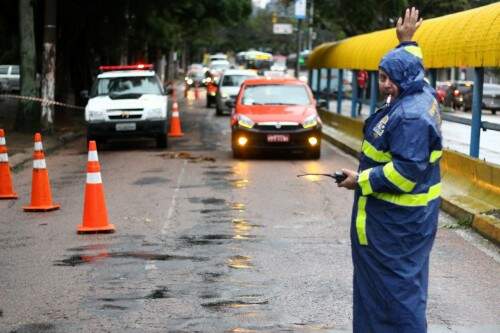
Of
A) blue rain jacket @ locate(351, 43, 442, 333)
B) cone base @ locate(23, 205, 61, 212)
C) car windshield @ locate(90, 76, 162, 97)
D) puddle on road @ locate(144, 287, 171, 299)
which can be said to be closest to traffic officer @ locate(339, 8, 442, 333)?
blue rain jacket @ locate(351, 43, 442, 333)

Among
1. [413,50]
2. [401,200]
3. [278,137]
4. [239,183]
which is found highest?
[413,50]

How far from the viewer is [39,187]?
11836mm

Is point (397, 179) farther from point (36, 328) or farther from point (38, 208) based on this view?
point (38, 208)

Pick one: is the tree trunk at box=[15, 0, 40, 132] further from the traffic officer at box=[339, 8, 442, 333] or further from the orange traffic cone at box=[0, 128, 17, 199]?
the traffic officer at box=[339, 8, 442, 333]

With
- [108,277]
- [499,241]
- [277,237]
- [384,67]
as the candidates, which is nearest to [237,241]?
[277,237]

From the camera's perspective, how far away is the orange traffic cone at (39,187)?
11727mm

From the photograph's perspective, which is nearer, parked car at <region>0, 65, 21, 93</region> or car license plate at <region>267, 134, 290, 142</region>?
car license plate at <region>267, 134, 290, 142</region>

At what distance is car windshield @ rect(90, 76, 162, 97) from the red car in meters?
3.03

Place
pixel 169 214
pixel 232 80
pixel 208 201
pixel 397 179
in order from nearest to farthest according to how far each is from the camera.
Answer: pixel 397 179, pixel 169 214, pixel 208 201, pixel 232 80

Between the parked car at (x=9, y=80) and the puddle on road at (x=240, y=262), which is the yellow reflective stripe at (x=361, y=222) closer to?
the puddle on road at (x=240, y=262)

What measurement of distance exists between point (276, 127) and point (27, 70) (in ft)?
27.4

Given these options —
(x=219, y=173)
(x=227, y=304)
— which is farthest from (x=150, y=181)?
(x=227, y=304)

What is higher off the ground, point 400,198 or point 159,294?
point 400,198

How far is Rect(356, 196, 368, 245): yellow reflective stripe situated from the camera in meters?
4.79
